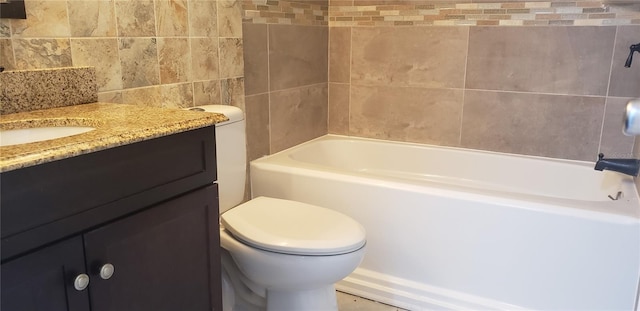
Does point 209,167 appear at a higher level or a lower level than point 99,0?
lower

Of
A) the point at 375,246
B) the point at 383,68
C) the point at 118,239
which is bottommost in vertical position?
the point at 375,246

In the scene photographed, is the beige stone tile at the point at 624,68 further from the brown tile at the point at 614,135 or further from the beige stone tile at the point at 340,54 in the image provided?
the beige stone tile at the point at 340,54

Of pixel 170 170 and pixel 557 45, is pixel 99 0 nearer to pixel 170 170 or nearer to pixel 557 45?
pixel 170 170

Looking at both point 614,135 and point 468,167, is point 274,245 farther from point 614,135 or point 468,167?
point 614,135

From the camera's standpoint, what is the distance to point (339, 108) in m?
2.85

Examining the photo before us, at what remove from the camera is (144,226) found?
41.3 inches

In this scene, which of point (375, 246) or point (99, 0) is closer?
point (99, 0)

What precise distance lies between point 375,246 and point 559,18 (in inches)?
53.6

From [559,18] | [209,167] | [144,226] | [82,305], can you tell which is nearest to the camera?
[82,305]

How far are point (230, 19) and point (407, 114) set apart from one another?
1.15 metres

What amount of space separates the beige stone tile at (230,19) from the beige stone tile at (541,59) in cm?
118

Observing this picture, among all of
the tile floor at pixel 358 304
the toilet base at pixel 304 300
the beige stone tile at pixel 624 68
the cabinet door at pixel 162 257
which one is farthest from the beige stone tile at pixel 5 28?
the beige stone tile at pixel 624 68

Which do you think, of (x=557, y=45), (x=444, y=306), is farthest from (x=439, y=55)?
(x=444, y=306)

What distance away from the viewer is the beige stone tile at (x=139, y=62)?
156cm
